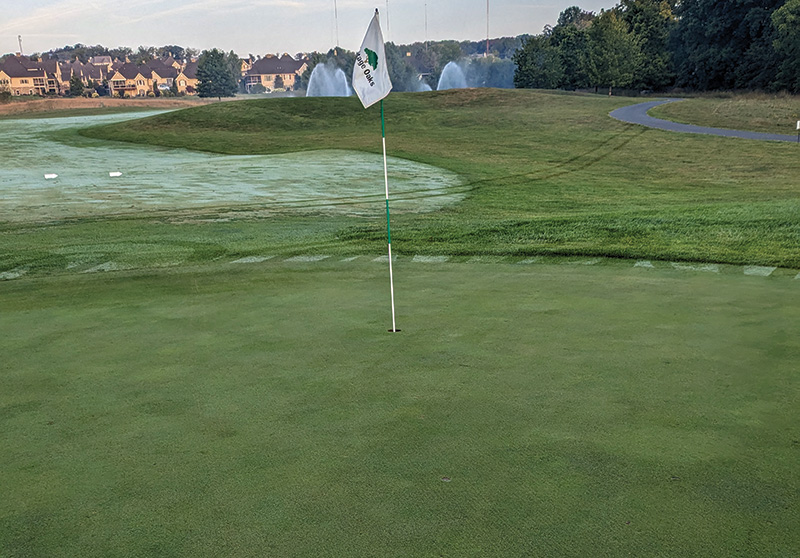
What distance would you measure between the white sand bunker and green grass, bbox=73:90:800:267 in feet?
5.62

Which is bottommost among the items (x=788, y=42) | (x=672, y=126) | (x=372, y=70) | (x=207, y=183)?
(x=207, y=183)

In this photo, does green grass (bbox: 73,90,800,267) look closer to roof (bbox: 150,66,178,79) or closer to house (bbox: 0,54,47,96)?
house (bbox: 0,54,47,96)

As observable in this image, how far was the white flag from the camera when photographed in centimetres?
605

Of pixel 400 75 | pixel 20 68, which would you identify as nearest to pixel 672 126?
pixel 400 75

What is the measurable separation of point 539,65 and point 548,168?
58.8 meters

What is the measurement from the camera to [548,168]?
2662 centimetres

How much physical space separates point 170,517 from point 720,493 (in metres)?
2.27

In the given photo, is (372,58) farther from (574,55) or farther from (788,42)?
(574,55)

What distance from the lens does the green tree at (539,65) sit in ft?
259

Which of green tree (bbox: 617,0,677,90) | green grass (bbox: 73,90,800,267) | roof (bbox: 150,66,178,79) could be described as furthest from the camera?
roof (bbox: 150,66,178,79)

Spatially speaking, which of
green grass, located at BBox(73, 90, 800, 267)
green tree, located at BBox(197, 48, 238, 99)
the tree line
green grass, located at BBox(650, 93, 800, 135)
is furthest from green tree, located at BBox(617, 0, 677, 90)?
green tree, located at BBox(197, 48, 238, 99)

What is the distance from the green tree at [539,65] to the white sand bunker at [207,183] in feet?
182

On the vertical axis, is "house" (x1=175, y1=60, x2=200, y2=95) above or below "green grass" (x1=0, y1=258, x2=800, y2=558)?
above

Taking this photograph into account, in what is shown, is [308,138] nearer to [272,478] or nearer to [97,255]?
[97,255]
